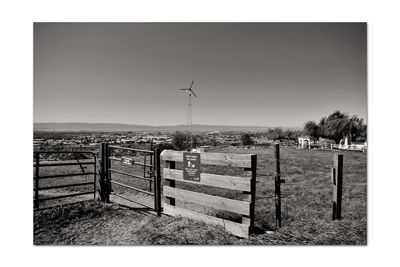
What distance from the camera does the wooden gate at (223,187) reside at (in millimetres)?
4102

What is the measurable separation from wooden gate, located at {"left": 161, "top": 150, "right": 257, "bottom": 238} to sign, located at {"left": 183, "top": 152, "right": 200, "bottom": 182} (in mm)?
75

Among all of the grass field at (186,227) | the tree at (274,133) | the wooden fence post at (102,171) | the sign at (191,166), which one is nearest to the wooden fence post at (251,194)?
the grass field at (186,227)

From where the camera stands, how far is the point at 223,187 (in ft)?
14.3

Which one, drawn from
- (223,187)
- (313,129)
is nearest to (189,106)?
(223,187)

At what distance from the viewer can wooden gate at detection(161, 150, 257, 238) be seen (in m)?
4.10

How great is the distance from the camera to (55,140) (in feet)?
21.6

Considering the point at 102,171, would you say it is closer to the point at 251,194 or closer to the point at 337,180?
the point at 251,194

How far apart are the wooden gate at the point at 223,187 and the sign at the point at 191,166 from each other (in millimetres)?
75

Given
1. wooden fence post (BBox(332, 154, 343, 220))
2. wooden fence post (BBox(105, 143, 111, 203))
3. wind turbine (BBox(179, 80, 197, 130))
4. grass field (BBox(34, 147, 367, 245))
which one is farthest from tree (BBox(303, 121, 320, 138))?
wooden fence post (BBox(105, 143, 111, 203))

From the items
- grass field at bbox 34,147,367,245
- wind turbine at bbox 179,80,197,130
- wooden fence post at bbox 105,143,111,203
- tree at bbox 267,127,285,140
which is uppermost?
wind turbine at bbox 179,80,197,130

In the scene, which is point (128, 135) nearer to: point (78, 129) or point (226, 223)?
point (78, 129)

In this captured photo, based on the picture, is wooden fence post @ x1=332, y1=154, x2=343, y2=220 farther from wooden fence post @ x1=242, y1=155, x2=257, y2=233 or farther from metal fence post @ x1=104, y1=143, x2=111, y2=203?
metal fence post @ x1=104, y1=143, x2=111, y2=203

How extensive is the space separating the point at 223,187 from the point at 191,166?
746mm

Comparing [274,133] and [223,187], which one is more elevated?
[274,133]
